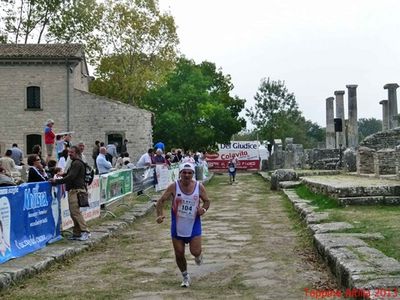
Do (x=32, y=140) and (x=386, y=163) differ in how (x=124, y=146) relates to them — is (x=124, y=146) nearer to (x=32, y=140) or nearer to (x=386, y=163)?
(x=32, y=140)

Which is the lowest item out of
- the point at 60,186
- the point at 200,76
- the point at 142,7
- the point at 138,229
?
the point at 138,229

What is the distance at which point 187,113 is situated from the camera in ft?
123

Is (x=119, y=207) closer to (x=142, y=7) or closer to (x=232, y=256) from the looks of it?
(x=232, y=256)

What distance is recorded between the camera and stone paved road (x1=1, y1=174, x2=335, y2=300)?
6.84 m

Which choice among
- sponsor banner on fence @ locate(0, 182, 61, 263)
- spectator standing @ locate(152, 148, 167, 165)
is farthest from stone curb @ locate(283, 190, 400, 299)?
spectator standing @ locate(152, 148, 167, 165)

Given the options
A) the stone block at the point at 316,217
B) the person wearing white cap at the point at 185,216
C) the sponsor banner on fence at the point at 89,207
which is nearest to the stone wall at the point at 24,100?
the sponsor banner on fence at the point at 89,207

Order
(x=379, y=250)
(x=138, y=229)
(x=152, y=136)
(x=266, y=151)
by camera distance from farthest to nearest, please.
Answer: (x=266, y=151)
(x=152, y=136)
(x=138, y=229)
(x=379, y=250)

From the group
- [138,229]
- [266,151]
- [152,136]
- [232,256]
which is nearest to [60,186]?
[138,229]

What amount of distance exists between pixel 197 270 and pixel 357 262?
93.9 inches

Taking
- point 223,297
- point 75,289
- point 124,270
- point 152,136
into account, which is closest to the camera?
point 223,297

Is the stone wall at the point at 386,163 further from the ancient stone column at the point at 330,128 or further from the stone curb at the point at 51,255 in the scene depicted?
the ancient stone column at the point at 330,128

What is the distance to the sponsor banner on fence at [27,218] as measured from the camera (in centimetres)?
820

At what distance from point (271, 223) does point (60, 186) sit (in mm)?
5072

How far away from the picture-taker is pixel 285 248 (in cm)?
984
